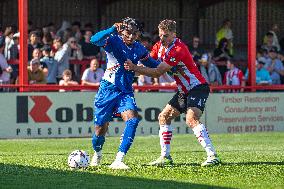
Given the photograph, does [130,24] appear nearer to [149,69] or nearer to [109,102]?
[149,69]

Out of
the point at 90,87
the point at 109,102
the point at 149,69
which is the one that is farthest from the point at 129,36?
the point at 90,87

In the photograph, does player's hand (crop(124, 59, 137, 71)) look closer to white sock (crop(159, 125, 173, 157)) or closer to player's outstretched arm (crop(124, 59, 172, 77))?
player's outstretched arm (crop(124, 59, 172, 77))

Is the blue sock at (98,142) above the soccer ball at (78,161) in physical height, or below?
above

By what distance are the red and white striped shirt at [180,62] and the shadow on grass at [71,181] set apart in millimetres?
2130

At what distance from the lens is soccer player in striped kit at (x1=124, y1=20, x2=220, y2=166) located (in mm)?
11938

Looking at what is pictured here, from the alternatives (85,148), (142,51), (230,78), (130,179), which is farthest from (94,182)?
(230,78)

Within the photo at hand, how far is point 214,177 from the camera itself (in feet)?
34.3

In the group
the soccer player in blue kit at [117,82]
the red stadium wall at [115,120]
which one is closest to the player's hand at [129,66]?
the soccer player in blue kit at [117,82]

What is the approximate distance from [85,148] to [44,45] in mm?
5300

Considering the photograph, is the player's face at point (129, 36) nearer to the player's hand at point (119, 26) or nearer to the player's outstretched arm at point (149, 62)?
the player's hand at point (119, 26)

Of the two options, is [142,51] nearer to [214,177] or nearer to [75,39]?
[214,177]

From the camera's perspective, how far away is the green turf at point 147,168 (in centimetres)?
984

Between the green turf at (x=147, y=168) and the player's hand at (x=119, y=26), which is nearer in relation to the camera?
the green turf at (x=147, y=168)

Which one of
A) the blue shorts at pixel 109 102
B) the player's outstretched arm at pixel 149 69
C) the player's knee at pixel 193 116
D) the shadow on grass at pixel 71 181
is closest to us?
the shadow on grass at pixel 71 181
